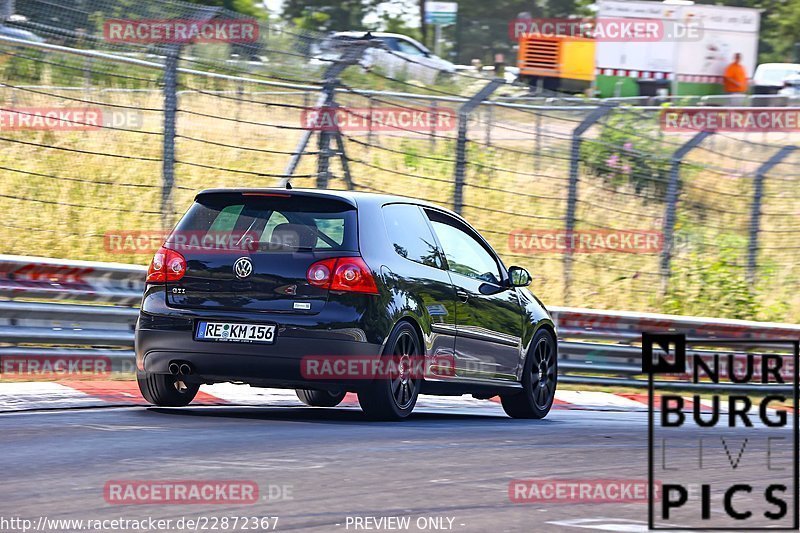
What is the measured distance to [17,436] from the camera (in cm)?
809

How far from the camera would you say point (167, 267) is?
9383 mm

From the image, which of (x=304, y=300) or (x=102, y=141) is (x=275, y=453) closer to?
(x=304, y=300)

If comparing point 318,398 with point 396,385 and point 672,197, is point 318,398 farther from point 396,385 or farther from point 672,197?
point 672,197

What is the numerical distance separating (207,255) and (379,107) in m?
6.81

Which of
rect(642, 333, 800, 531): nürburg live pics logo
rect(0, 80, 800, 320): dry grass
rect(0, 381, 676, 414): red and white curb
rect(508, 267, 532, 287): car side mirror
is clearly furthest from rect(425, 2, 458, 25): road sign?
rect(508, 267, 532, 287): car side mirror

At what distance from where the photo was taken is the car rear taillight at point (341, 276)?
9.09 metres

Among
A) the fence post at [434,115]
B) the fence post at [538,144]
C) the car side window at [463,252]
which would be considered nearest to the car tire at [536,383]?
the car side window at [463,252]

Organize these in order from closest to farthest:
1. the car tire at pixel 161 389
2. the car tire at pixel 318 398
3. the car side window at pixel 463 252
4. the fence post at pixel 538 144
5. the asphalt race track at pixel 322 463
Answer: the asphalt race track at pixel 322 463 < the car tire at pixel 161 389 < the car side window at pixel 463 252 < the car tire at pixel 318 398 < the fence post at pixel 538 144

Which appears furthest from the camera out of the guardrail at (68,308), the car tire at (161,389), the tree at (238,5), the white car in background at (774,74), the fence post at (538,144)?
the tree at (238,5)

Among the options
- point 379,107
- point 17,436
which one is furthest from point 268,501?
point 379,107

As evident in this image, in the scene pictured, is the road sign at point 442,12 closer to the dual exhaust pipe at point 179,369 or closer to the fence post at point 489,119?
the fence post at point 489,119

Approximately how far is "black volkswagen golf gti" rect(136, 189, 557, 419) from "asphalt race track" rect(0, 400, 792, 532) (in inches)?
11.4

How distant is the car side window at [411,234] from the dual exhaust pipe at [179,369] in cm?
149

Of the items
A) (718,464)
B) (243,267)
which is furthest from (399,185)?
(718,464)
